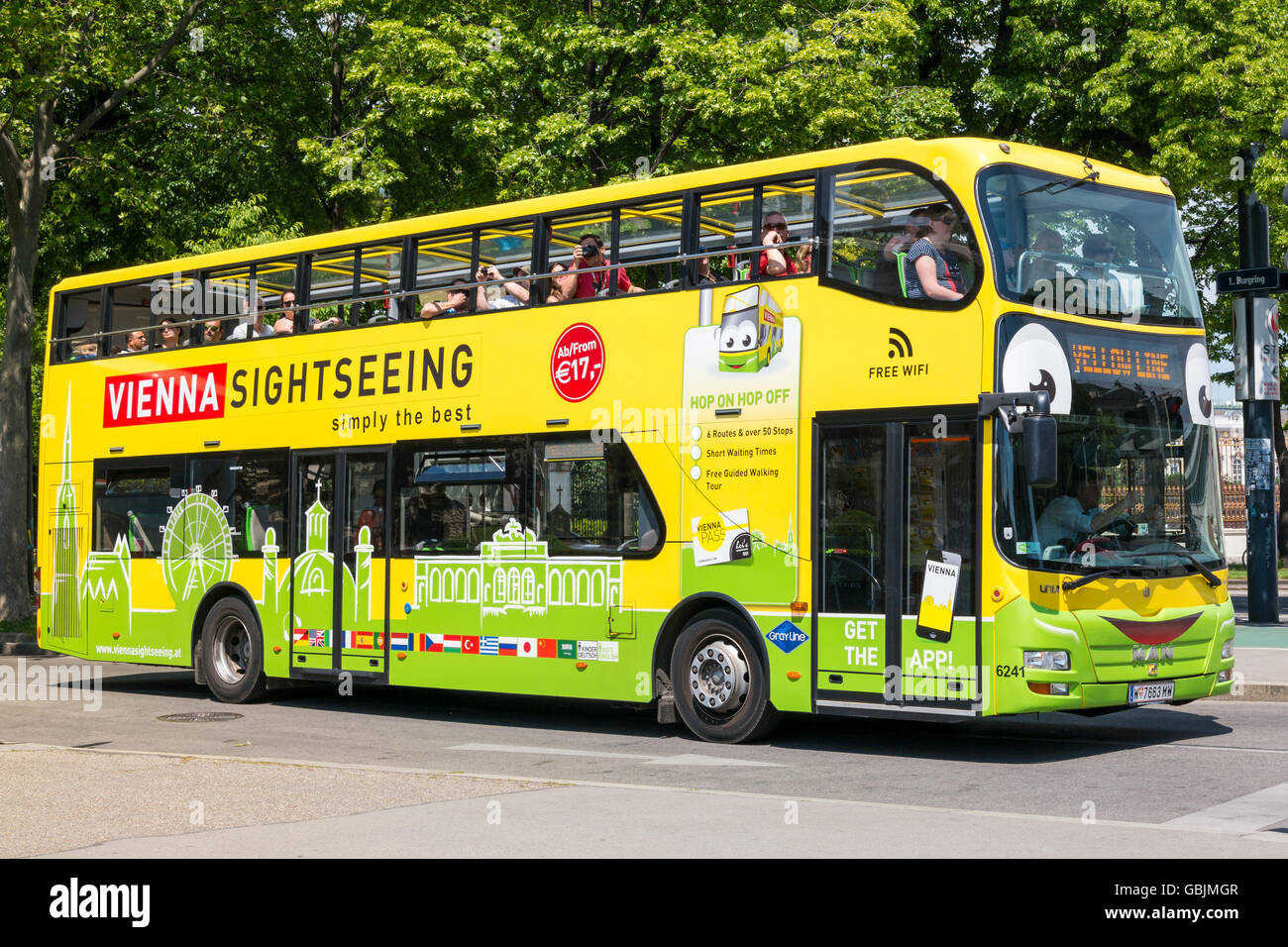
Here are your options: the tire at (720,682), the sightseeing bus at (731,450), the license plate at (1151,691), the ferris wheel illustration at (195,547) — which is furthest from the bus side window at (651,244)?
the ferris wheel illustration at (195,547)

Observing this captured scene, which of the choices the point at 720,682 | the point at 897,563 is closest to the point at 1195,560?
the point at 897,563

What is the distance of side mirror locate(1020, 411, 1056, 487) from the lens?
1011 cm

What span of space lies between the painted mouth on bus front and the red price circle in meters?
4.66

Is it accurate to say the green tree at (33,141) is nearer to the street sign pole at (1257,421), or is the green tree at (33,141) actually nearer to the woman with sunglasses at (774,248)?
the woman with sunglasses at (774,248)

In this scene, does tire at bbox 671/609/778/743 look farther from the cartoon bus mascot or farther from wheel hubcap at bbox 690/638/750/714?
the cartoon bus mascot

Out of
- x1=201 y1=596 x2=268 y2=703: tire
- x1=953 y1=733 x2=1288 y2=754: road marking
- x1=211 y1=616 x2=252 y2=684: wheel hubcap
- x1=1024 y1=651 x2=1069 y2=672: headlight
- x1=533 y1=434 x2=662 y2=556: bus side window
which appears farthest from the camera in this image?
x1=211 y1=616 x2=252 y2=684: wheel hubcap

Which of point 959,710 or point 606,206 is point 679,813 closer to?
point 959,710

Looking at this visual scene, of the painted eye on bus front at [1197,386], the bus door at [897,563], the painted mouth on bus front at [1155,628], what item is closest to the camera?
the bus door at [897,563]

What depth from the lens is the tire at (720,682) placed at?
1174 cm

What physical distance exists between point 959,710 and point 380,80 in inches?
677

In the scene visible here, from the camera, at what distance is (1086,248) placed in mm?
11086

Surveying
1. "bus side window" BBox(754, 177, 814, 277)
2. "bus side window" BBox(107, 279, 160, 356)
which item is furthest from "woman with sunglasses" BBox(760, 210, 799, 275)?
"bus side window" BBox(107, 279, 160, 356)

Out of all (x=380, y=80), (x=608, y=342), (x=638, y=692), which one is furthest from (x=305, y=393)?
(x=380, y=80)

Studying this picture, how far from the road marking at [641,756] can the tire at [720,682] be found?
529mm
